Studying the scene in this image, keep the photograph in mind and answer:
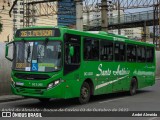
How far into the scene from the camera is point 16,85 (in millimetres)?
14531

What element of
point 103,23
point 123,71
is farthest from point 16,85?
point 103,23

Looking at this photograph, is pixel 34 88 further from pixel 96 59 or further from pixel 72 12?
pixel 72 12

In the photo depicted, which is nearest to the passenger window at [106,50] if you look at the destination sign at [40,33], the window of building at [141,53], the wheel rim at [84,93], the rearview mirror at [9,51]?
the wheel rim at [84,93]

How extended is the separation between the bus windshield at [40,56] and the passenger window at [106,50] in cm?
345

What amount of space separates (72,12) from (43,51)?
37.9 metres

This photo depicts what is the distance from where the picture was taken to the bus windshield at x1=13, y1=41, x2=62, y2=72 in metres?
14.0

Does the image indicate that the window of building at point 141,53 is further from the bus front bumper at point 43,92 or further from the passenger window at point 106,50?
the bus front bumper at point 43,92

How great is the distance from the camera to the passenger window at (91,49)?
→ 52.0 feet

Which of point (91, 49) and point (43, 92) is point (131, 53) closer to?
point (91, 49)

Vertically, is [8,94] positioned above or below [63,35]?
below

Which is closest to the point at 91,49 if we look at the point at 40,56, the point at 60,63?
the point at 60,63

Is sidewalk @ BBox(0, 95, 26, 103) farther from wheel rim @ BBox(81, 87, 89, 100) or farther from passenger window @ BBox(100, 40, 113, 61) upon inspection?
passenger window @ BBox(100, 40, 113, 61)

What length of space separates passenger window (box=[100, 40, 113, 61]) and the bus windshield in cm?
→ 345

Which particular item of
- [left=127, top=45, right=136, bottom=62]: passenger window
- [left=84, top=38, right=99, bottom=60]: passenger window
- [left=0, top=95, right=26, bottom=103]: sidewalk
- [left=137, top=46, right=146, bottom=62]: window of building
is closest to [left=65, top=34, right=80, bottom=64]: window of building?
[left=84, top=38, right=99, bottom=60]: passenger window
